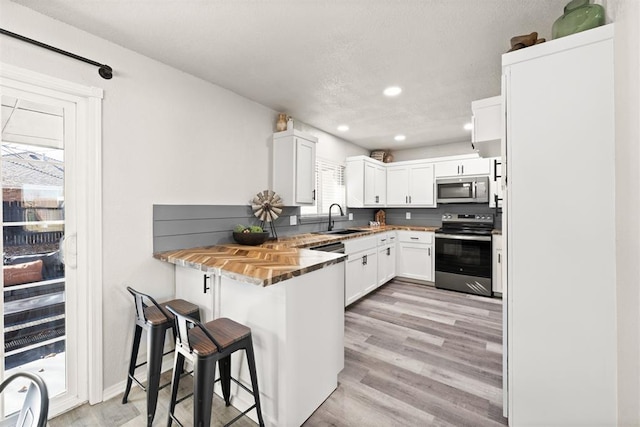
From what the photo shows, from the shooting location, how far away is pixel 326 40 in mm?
1892

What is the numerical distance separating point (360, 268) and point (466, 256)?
1.64 m

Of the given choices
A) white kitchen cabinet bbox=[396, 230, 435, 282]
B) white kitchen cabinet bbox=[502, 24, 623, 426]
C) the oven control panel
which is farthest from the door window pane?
the oven control panel

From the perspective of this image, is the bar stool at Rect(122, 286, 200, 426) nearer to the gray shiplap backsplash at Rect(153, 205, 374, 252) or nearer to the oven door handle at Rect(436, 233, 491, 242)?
the gray shiplap backsplash at Rect(153, 205, 374, 252)

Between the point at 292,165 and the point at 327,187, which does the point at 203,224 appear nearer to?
the point at 292,165

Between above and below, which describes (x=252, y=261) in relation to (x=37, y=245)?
below

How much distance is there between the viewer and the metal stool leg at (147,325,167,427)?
159 centimetres

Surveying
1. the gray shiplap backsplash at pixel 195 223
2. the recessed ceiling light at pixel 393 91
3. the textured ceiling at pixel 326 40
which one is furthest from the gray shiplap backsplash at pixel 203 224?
the recessed ceiling light at pixel 393 91

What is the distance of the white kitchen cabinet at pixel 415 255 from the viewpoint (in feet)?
14.3

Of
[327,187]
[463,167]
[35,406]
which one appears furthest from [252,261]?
[463,167]

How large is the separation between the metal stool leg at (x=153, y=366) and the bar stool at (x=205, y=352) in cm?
22

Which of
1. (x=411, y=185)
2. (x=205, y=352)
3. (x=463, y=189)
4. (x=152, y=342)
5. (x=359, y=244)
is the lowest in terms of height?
(x=152, y=342)

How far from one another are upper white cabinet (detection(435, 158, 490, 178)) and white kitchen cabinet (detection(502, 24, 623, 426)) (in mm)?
3065

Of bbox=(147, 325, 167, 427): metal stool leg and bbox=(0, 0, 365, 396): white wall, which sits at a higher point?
bbox=(0, 0, 365, 396): white wall

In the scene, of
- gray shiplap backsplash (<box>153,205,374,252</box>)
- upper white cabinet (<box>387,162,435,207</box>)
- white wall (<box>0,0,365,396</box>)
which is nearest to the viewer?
white wall (<box>0,0,365,396</box>)
